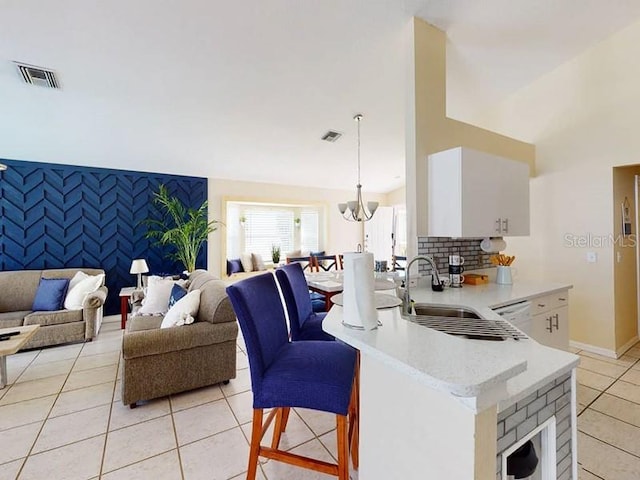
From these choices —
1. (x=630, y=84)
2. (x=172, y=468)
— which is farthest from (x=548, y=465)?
(x=630, y=84)

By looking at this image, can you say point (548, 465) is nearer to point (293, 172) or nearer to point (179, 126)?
point (179, 126)

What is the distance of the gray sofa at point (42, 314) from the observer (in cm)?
338

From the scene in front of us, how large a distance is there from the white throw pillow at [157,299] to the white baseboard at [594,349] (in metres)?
4.85

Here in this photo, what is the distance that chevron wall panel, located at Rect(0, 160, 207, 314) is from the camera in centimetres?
406

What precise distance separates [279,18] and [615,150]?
143 inches

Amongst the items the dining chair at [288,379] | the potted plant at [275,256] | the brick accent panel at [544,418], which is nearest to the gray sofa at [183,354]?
the dining chair at [288,379]

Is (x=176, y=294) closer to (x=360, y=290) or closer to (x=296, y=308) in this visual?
(x=296, y=308)

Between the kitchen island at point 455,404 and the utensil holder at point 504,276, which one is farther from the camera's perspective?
the utensil holder at point 504,276

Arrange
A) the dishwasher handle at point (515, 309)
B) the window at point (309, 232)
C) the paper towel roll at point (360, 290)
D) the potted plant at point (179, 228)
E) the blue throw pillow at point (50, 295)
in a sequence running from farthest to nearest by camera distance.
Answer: the window at point (309, 232), the potted plant at point (179, 228), the blue throw pillow at point (50, 295), the dishwasher handle at point (515, 309), the paper towel roll at point (360, 290)

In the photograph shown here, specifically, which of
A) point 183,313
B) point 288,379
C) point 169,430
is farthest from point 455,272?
point 169,430

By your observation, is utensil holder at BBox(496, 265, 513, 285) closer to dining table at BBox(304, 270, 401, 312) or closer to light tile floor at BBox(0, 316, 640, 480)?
dining table at BBox(304, 270, 401, 312)

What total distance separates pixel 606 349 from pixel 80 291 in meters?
6.24

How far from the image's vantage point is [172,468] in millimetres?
1707

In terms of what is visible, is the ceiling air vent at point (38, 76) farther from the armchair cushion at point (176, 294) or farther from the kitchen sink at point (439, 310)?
the kitchen sink at point (439, 310)
